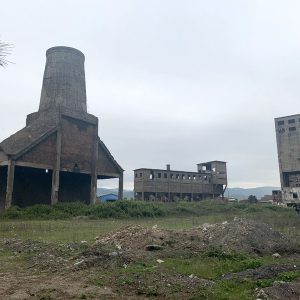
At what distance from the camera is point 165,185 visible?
4238 cm

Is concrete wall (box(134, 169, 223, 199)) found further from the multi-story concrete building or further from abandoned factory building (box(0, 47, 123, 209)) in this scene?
the multi-story concrete building

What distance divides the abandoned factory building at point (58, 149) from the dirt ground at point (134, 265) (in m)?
13.9

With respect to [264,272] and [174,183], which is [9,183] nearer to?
[264,272]

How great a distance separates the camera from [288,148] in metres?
30.4

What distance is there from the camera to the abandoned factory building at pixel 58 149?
24.4m

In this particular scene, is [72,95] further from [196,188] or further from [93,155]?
[196,188]

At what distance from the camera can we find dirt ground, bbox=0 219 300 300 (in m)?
5.32

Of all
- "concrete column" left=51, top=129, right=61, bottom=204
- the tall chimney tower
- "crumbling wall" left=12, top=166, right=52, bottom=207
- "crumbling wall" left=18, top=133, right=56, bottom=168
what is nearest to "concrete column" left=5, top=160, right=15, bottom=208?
"crumbling wall" left=18, top=133, right=56, bottom=168

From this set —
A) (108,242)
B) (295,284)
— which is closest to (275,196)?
(108,242)

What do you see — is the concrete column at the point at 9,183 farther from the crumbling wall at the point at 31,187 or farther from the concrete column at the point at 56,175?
the crumbling wall at the point at 31,187

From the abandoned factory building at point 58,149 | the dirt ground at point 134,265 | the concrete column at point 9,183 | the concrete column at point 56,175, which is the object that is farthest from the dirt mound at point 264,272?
the concrete column at point 56,175

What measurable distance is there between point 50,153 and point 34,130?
7.60 ft

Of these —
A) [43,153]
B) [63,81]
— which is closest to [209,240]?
[43,153]

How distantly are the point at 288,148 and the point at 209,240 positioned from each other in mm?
23167
